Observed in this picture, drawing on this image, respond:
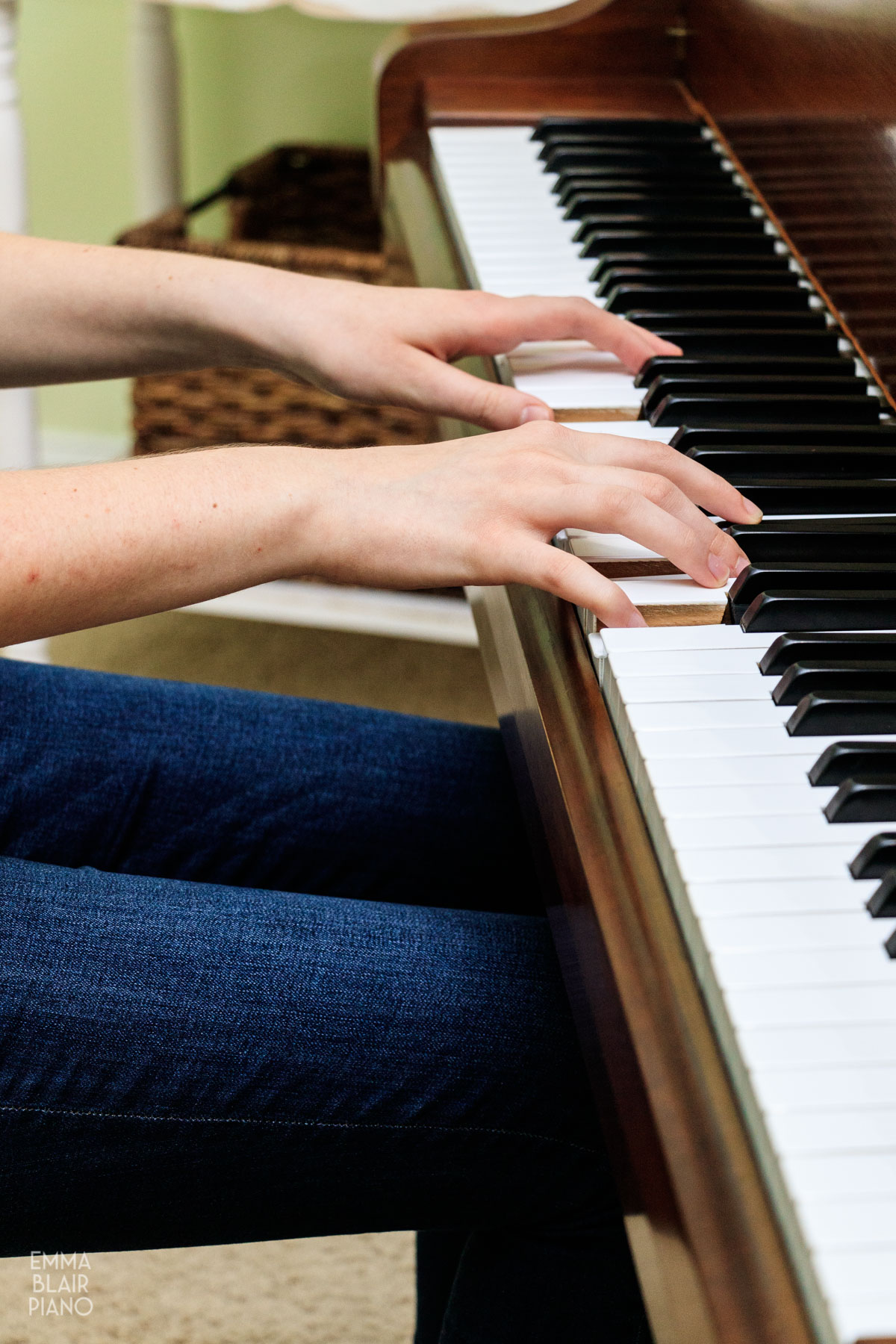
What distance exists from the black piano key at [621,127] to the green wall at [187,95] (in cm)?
102

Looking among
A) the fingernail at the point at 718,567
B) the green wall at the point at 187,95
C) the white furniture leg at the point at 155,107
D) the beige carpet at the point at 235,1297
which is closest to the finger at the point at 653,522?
the fingernail at the point at 718,567

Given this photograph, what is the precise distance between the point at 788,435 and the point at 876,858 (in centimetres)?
35

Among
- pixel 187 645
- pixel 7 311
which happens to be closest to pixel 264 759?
pixel 7 311

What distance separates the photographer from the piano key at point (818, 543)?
0.68m

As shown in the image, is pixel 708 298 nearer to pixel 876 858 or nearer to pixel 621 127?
pixel 621 127

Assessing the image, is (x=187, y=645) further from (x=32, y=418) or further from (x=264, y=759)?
(x=264, y=759)

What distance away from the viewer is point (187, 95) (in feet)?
6.96

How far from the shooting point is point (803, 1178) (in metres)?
0.40

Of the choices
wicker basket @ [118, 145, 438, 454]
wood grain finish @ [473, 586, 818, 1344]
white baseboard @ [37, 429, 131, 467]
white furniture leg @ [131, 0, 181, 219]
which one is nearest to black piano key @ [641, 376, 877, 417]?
wood grain finish @ [473, 586, 818, 1344]

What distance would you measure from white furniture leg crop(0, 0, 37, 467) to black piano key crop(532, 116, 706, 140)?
1.66ft

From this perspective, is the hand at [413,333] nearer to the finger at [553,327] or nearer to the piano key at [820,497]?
the finger at [553,327]

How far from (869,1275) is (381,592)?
4.45ft

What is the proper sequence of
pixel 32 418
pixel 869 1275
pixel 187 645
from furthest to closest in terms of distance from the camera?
pixel 187 645
pixel 32 418
pixel 869 1275

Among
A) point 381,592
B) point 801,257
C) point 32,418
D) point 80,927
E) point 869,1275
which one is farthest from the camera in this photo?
point 381,592
